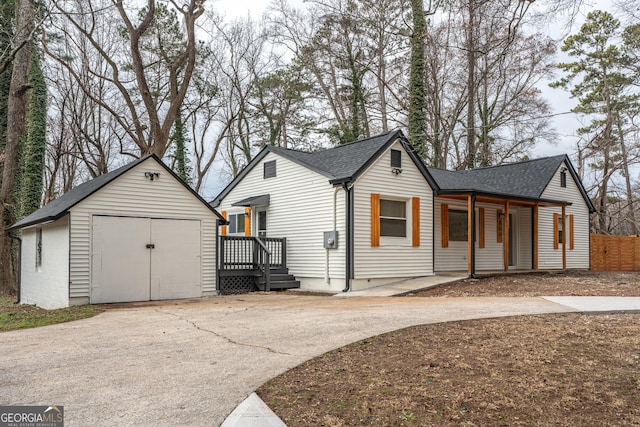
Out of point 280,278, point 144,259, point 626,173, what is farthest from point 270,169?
point 626,173

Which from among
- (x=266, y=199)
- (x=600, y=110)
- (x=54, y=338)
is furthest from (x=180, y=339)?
(x=600, y=110)

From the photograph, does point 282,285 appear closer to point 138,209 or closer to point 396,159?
point 138,209

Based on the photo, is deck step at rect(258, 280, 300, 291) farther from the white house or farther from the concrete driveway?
the concrete driveway

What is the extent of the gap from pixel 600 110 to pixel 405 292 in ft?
70.9

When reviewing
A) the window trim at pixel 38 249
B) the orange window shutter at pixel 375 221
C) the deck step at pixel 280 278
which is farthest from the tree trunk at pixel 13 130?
the orange window shutter at pixel 375 221

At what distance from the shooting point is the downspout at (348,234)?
13016 millimetres

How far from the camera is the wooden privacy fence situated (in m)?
22.0

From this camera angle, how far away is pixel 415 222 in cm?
1446

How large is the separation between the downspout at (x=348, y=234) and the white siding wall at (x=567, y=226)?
29.4 ft

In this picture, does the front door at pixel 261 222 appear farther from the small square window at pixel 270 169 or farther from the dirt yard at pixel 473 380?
the dirt yard at pixel 473 380

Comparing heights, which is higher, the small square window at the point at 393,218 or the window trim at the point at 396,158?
the window trim at the point at 396,158

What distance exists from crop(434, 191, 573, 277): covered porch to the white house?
0.03m

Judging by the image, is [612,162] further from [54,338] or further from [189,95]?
[54,338]

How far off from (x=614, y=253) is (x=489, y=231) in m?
8.80
